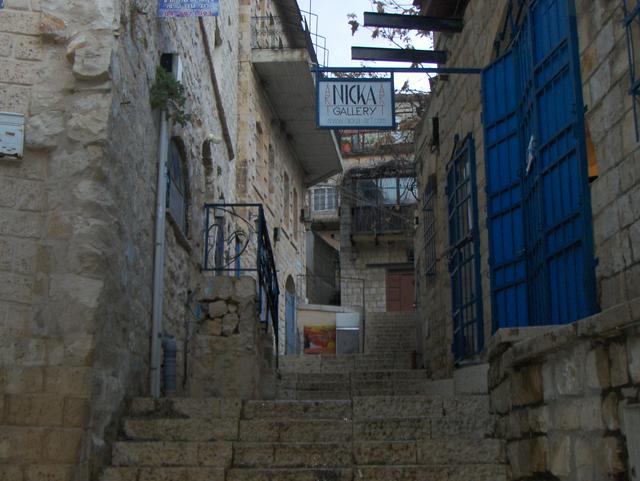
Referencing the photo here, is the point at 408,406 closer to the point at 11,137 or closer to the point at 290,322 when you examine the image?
the point at 11,137

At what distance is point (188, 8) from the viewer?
673 centimetres

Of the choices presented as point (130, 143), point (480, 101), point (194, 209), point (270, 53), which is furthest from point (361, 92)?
point (270, 53)

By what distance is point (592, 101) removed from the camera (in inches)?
208

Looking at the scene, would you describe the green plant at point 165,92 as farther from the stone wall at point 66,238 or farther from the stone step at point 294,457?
the stone step at point 294,457

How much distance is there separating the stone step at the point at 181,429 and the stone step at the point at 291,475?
51 cm

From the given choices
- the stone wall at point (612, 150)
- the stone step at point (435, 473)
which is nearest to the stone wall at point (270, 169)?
the stone wall at point (612, 150)

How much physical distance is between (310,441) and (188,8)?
3753 mm

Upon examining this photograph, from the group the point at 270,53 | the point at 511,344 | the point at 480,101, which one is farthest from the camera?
the point at 270,53

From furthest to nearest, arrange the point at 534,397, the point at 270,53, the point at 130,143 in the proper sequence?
the point at 270,53, the point at 130,143, the point at 534,397

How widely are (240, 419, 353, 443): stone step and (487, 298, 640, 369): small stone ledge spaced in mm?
1114

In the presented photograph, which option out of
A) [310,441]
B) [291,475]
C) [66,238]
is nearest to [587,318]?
[291,475]

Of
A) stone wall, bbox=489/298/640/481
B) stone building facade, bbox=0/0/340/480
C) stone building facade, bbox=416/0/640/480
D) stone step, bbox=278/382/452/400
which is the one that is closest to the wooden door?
stone building facade, bbox=416/0/640/480

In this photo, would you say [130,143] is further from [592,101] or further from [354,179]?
[354,179]

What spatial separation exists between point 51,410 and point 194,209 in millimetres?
4578
